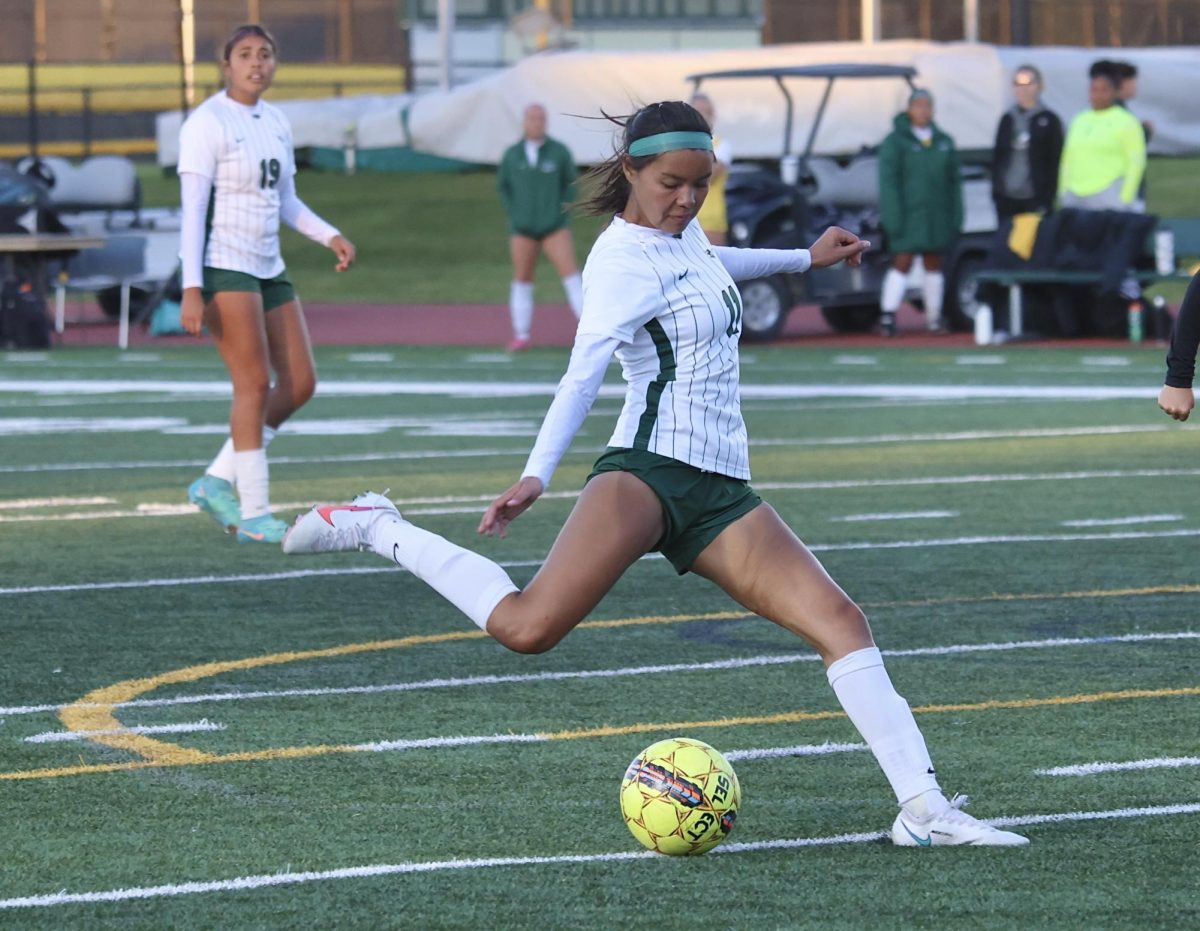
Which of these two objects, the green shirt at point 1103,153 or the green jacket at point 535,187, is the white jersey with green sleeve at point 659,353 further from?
the green jacket at point 535,187

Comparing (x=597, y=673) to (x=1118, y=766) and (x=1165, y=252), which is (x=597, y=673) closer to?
(x=1118, y=766)

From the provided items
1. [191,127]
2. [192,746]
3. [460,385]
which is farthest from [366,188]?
[192,746]

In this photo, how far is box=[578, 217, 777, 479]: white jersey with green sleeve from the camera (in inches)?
229

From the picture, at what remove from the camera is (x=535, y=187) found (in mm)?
23250

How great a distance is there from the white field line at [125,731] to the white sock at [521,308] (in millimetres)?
16328

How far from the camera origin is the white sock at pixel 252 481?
11.0 metres

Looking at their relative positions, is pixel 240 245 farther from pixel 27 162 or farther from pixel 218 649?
pixel 27 162

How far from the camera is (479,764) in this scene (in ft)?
21.8

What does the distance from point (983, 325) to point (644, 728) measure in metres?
16.8

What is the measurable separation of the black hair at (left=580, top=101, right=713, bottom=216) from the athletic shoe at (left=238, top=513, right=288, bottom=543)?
5.13 metres

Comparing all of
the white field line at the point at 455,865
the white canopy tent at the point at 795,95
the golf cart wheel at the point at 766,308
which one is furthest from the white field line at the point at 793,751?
the white canopy tent at the point at 795,95

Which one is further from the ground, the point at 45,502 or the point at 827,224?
the point at 827,224

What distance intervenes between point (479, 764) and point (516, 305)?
56.4ft

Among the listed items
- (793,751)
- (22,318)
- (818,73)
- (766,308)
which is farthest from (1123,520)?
(22,318)
